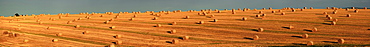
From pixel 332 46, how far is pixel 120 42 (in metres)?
10.8

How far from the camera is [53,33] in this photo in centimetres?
2728

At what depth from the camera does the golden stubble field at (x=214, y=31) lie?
2072 cm

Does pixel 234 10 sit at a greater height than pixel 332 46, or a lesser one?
greater

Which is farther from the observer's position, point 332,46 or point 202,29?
point 202,29

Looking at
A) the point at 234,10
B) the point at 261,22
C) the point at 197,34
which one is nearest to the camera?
the point at 197,34

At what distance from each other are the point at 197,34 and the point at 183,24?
4.22 meters

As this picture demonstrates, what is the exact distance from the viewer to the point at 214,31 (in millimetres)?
24344

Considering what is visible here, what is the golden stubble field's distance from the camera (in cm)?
2072

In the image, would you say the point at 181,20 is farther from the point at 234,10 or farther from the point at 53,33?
the point at 53,33

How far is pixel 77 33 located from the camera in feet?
88.4

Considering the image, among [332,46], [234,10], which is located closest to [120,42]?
[332,46]

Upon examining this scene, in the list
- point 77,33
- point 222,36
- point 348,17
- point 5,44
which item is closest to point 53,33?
point 77,33

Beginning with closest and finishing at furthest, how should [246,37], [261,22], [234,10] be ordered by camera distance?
[246,37]
[261,22]
[234,10]

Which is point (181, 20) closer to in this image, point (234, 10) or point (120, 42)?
point (234, 10)
